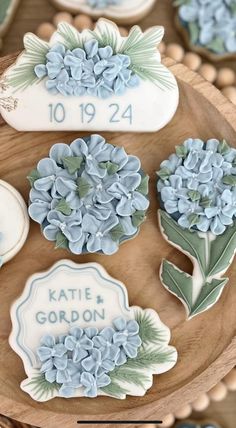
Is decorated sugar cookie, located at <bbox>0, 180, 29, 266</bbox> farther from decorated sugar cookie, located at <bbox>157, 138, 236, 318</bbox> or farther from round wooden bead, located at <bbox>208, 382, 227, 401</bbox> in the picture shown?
round wooden bead, located at <bbox>208, 382, 227, 401</bbox>

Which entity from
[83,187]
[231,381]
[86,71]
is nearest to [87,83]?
[86,71]

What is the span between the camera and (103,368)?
83 centimetres

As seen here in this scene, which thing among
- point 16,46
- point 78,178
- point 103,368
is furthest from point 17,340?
point 16,46

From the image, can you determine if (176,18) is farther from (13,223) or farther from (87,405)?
(87,405)

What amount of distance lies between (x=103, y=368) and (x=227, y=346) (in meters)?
0.16

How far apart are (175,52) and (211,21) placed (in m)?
0.07

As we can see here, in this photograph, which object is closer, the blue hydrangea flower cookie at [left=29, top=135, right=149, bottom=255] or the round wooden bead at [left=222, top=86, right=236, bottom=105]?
the blue hydrangea flower cookie at [left=29, top=135, right=149, bottom=255]

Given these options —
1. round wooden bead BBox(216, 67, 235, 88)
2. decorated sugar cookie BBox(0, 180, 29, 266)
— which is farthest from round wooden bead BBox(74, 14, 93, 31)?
decorated sugar cookie BBox(0, 180, 29, 266)

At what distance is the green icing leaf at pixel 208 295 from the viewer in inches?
33.0

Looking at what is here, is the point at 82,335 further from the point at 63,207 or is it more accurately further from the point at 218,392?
the point at 218,392

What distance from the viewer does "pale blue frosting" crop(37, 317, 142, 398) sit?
2.69 ft

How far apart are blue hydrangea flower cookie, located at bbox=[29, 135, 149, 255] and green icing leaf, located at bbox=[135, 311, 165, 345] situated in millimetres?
94

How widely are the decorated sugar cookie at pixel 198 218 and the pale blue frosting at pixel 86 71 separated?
4.6 inches

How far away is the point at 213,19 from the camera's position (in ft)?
3.45
